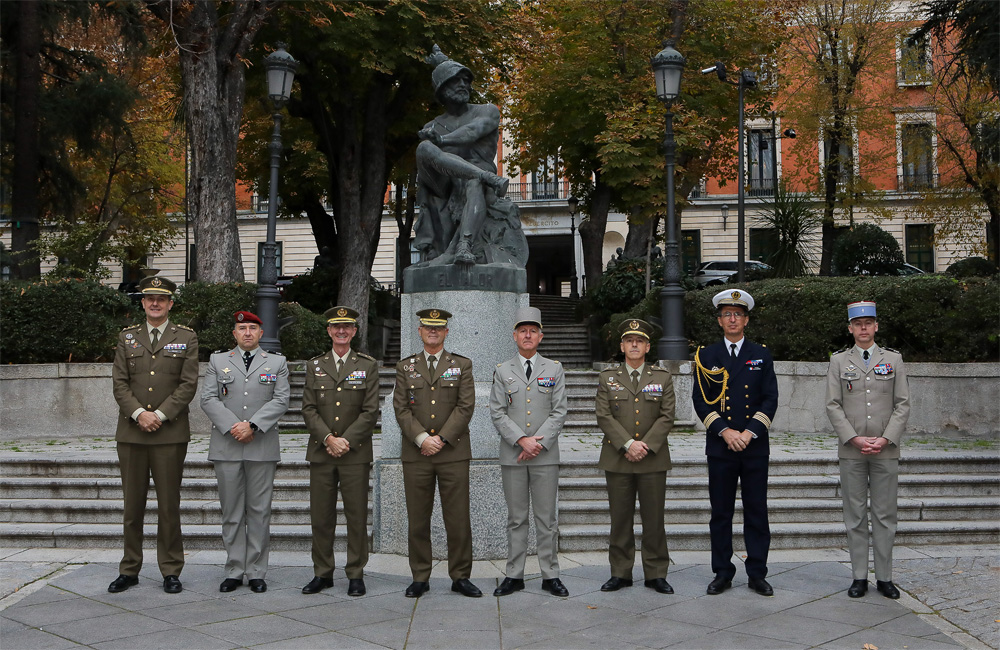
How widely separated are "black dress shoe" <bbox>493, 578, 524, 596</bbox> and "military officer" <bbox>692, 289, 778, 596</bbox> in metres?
1.36

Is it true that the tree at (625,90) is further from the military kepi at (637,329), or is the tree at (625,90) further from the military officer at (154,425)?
the military officer at (154,425)

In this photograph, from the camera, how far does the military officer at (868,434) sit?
6484mm

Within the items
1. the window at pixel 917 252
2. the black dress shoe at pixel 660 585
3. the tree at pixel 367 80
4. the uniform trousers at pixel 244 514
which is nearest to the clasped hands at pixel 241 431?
the uniform trousers at pixel 244 514

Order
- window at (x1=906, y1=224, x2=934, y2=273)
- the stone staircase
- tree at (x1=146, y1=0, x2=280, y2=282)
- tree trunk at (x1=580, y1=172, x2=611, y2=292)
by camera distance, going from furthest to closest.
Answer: window at (x1=906, y1=224, x2=934, y2=273)
tree trunk at (x1=580, y1=172, x2=611, y2=292)
tree at (x1=146, y1=0, x2=280, y2=282)
the stone staircase

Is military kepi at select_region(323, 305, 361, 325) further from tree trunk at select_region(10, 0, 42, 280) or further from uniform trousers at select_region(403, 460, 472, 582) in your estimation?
tree trunk at select_region(10, 0, 42, 280)

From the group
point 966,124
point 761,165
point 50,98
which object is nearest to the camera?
point 50,98

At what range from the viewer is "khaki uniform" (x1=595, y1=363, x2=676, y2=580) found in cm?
653

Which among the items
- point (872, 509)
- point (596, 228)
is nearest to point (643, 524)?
point (872, 509)

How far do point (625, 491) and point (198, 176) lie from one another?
38.3ft

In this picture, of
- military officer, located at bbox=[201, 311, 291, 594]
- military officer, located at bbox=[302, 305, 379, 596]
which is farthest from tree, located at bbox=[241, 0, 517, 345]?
military officer, located at bbox=[302, 305, 379, 596]

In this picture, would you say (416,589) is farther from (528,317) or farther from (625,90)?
(625,90)

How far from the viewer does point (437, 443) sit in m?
6.48

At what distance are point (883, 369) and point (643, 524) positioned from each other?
211 centimetres

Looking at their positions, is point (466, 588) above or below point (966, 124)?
below
